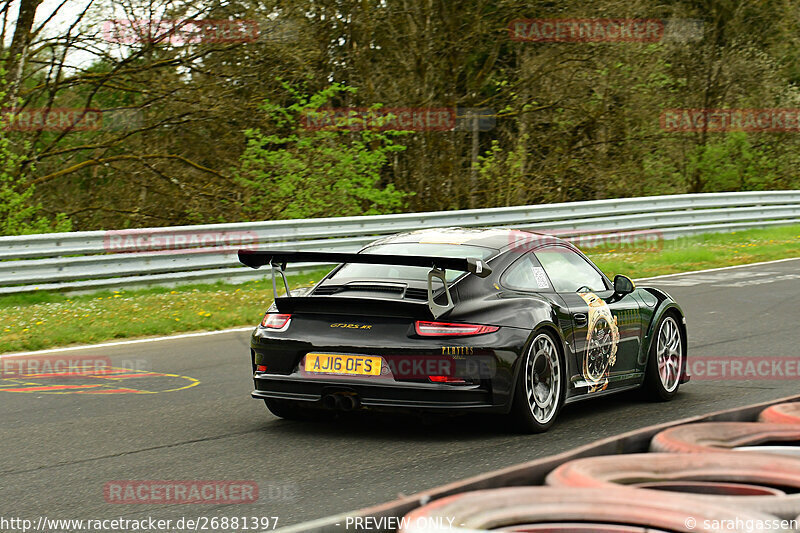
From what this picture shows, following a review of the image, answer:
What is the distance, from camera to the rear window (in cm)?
737

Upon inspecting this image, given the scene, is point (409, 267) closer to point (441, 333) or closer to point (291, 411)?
point (441, 333)

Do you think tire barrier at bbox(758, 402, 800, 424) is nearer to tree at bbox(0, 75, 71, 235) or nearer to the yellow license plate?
the yellow license plate

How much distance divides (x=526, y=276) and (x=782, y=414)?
232cm

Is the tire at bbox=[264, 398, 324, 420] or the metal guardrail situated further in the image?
the metal guardrail

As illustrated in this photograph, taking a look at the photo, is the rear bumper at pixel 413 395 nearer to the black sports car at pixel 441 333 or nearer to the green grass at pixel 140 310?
the black sports car at pixel 441 333

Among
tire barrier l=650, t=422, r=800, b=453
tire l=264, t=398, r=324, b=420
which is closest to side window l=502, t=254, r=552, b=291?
tire l=264, t=398, r=324, b=420

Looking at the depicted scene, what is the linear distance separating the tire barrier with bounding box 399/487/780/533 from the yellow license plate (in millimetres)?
3076

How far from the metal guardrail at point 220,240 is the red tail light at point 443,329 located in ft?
30.3

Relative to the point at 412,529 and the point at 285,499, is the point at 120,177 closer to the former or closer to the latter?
the point at 285,499

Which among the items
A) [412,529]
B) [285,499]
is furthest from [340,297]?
[412,529]

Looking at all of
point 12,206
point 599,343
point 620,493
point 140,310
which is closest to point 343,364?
point 599,343

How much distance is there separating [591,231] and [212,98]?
306 inches

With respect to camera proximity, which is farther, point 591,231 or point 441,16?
point 441,16

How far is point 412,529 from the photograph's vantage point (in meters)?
3.33
